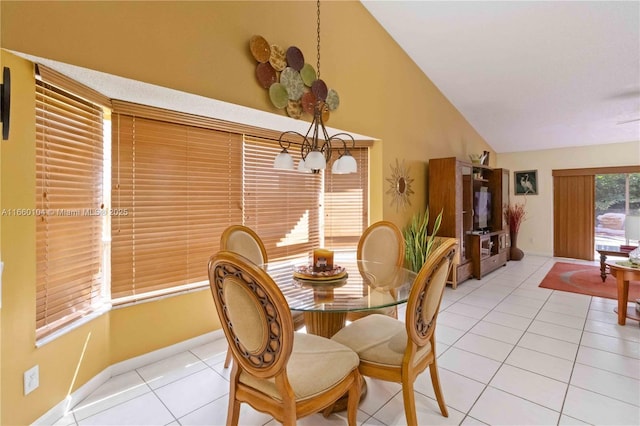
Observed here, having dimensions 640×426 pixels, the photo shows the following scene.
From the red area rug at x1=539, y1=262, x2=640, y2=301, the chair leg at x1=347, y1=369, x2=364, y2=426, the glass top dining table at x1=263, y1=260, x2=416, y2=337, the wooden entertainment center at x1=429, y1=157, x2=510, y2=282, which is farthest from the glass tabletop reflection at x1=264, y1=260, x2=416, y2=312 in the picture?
the red area rug at x1=539, y1=262, x2=640, y2=301

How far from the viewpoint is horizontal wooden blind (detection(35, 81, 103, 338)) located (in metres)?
1.68

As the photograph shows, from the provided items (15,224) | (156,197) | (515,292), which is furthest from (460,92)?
(15,224)

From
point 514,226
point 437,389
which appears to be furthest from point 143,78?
point 514,226

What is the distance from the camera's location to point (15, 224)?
4.92ft

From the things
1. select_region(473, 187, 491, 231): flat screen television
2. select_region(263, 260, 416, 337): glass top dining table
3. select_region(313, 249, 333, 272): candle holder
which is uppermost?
select_region(473, 187, 491, 231): flat screen television

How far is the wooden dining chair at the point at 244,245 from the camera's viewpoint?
2.28m

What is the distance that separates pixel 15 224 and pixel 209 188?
133 centimetres

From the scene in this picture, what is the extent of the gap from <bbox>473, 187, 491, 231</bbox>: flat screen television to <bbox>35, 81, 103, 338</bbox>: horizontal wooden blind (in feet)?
16.3

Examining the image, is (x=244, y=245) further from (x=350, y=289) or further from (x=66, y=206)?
(x=66, y=206)

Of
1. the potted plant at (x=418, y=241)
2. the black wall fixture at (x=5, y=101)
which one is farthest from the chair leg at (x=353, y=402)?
the potted plant at (x=418, y=241)

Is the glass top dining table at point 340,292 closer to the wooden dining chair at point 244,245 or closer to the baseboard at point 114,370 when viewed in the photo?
the wooden dining chair at point 244,245

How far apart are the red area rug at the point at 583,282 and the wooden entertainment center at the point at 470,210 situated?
0.84 meters

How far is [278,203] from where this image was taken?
3234 millimetres

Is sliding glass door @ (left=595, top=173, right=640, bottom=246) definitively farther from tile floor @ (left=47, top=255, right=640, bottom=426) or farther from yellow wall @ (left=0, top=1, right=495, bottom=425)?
yellow wall @ (left=0, top=1, right=495, bottom=425)
